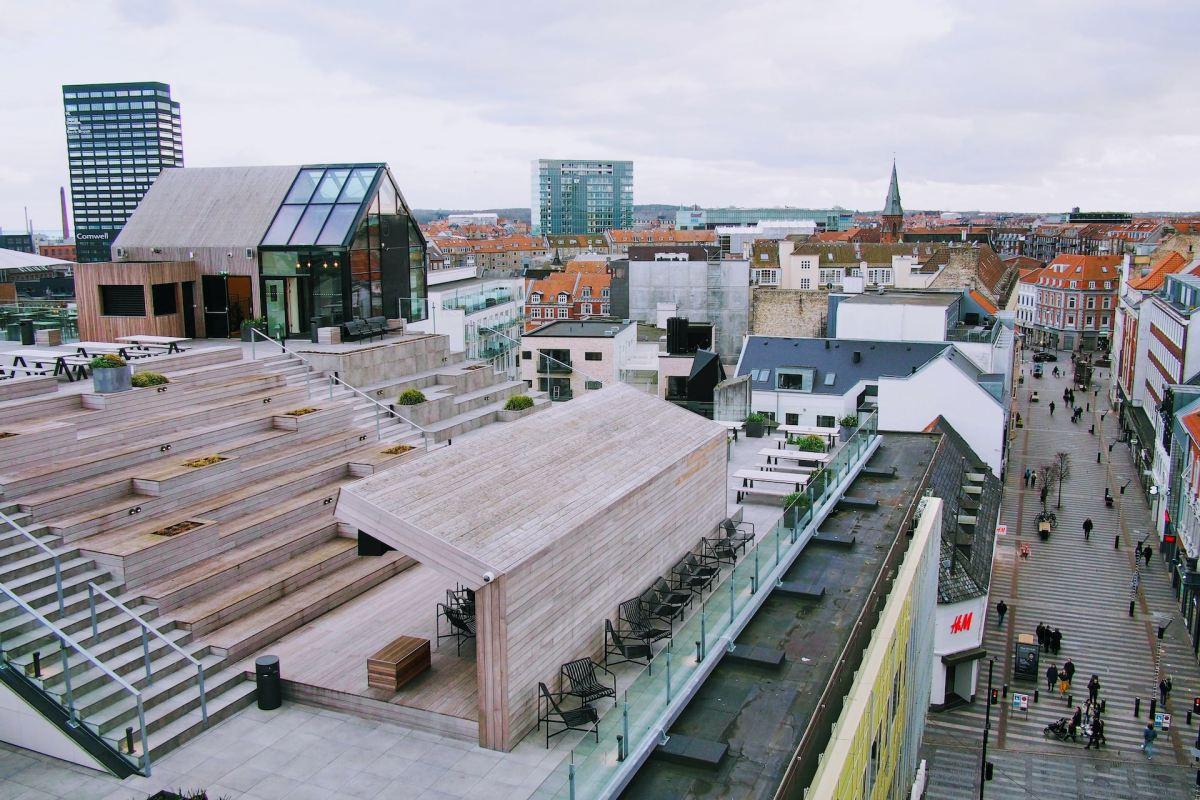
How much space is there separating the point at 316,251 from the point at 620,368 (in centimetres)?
2409

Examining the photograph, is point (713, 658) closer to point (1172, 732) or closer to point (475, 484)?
point (475, 484)

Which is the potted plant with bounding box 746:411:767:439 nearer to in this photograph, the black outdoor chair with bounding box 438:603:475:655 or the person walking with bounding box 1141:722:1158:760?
the person walking with bounding box 1141:722:1158:760

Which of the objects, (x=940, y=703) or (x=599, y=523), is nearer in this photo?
(x=599, y=523)

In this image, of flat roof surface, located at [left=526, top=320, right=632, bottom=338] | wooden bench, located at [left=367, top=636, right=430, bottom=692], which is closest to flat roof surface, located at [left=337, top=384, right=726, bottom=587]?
wooden bench, located at [left=367, top=636, right=430, bottom=692]

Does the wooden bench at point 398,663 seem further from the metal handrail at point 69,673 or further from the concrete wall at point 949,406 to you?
the concrete wall at point 949,406

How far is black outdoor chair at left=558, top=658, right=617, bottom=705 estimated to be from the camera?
11898mm

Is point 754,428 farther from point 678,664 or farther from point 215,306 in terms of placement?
point 678,664

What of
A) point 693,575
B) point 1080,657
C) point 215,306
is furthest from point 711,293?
point 693,575

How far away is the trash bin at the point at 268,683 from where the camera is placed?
12523 mm

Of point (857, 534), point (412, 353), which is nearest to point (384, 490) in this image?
point (857, 534)

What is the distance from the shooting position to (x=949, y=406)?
36594mm

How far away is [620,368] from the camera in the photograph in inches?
1885

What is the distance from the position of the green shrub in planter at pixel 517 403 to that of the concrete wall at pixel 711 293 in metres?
38.7

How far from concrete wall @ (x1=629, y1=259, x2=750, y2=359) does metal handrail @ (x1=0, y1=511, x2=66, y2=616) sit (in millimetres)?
51507
